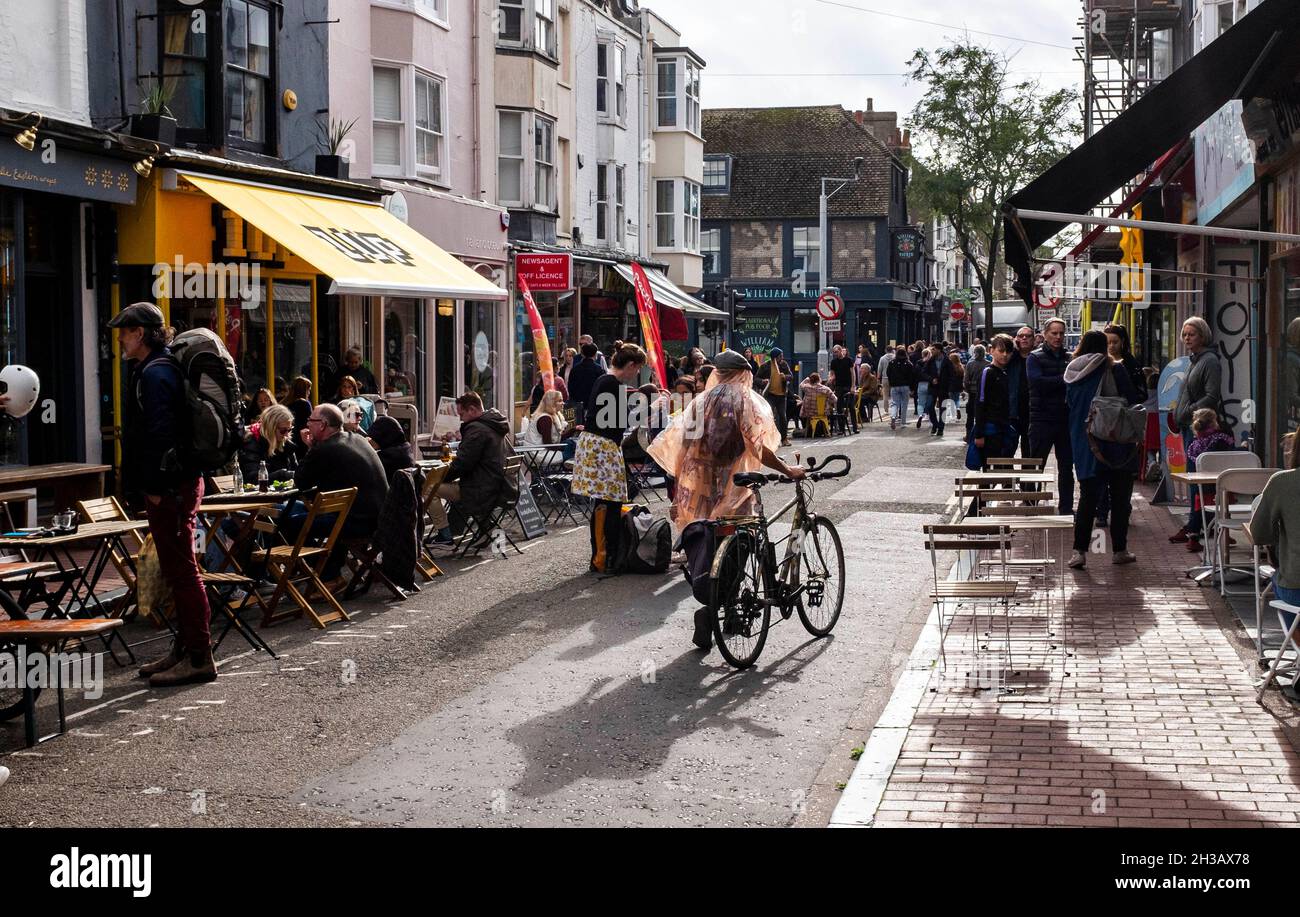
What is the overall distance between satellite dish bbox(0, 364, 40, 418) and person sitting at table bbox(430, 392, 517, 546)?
364cm

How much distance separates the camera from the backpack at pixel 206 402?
8.84m

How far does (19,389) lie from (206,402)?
3.22 metres

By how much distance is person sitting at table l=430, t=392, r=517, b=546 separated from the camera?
13.7m

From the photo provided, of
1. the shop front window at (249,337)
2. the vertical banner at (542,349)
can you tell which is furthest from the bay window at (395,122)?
the shop front window at (249,337)

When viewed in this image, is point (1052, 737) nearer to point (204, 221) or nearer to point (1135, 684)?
point (1135, 684)

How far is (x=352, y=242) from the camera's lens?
61.7 feet

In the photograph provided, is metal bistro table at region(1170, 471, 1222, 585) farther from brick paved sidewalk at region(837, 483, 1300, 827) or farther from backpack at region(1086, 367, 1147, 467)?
brick paved sidewalk at region(837, 483, 1300, 827)

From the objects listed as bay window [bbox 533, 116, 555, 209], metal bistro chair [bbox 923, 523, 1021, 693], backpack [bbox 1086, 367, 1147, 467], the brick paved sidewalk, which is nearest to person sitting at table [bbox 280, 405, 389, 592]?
metal bistro chair [bbox 923, 523, 1021, 693]

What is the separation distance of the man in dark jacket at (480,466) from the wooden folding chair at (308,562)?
8.23 ft

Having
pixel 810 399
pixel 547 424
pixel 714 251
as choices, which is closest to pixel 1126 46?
pixel 810 399

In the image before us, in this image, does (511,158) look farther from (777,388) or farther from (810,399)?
(810,399)

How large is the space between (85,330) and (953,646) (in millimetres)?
9828

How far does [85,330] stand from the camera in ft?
50.8

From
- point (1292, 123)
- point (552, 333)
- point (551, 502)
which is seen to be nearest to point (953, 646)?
point (1292, 123)
